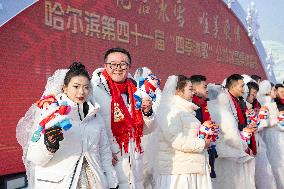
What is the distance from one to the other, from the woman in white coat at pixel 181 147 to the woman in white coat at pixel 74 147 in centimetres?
93

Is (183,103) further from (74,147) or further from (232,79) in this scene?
(74,147)

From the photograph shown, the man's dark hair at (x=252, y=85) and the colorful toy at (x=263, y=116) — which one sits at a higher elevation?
the man's dark hair at (x=252, y=85)

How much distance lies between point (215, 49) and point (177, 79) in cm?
668

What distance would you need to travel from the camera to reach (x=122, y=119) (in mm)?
2531

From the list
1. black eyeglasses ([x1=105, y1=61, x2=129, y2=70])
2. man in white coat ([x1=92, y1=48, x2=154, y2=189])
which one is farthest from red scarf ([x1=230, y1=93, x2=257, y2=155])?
black eyeglasses ([x1=105, y1=61, x2=129, y2=70])

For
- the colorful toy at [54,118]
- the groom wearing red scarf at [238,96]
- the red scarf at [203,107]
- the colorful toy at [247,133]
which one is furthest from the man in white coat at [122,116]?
the groom wearing red scarf at [238,96]

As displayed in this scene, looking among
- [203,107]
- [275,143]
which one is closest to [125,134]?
[203,107]

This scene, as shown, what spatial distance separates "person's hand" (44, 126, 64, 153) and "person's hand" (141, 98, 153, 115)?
0.66 m

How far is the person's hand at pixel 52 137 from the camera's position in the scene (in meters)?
1.96

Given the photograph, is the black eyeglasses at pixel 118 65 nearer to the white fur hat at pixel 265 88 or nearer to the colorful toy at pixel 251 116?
the colorful toy at pixel 251 116

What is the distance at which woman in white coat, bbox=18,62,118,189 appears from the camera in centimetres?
203

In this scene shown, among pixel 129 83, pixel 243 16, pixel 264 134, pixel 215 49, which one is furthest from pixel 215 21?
pixel 129 83

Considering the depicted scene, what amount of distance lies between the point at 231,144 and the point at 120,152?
1.77 meters

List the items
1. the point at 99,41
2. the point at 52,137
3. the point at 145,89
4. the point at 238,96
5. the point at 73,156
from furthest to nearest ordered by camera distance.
Answer: 1. the point at 99,41
2. the point at 238,96
3. the point at 145,89
4. the point at 73,156
5. the point at 52,137
